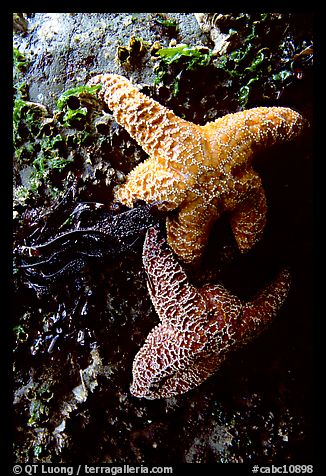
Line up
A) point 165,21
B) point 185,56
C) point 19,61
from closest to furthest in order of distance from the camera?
point 185,56
point 165,21
point 19,61

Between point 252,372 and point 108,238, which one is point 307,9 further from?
point 252,372

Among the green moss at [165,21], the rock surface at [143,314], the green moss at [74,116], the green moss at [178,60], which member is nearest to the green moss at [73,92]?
the green moss at [74,116]

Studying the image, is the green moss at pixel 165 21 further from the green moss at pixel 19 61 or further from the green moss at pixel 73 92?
the green moss at pixel 19 61

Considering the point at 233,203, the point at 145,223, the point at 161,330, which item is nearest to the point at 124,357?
the point at 161,330

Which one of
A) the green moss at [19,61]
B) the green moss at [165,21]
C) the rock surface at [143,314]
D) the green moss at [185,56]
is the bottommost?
the rock surface at [143,314]

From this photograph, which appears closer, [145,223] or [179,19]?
[145,223]

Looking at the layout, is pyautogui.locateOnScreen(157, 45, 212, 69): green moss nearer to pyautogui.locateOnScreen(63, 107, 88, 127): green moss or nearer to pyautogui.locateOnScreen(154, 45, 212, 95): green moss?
pyautogui.locateOnScreen(154, 45, 212, 95): green moss

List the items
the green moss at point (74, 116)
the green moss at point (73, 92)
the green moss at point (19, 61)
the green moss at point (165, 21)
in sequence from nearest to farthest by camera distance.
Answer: the green moss at point (73, 92)
the green moss at point (74, 116)
the green moss at point (165, 21)
the green moss at point (19, 61)

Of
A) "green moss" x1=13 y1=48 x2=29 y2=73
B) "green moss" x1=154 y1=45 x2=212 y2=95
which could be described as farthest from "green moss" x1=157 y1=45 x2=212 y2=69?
"green moss" x1=13 y1=48 x2=29 y2=73

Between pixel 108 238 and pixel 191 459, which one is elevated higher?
pixel 108 238

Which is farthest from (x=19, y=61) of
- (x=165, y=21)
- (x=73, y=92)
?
(x=165, y=21)

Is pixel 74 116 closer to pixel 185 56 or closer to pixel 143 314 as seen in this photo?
pixel 185 56
